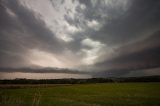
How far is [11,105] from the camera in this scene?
6859 millimetres

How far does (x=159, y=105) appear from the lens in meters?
24.3

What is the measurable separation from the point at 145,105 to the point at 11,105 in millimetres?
23349

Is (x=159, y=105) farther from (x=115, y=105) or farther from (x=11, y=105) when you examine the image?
(x=11, y=105)

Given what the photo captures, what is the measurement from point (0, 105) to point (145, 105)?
2330 cm

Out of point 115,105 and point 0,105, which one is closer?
point 0,105

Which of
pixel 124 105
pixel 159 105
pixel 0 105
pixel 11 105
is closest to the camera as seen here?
pixel 11 105

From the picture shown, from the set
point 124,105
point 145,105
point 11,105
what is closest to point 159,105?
point 145,105

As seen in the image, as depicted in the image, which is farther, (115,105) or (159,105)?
(115,105)

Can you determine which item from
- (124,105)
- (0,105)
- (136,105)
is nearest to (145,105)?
(136,105)

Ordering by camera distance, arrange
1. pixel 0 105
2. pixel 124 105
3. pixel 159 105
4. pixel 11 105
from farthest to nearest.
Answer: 1. pixel 124 105
2. pixel 159 105
3. pixel 0 105
4. pixel 11 105

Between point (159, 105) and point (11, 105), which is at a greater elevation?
point (11, 105)

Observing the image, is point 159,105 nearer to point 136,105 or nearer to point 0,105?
point 136,105

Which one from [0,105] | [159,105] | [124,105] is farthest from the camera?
[124,105]

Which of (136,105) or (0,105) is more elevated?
(0,105)
